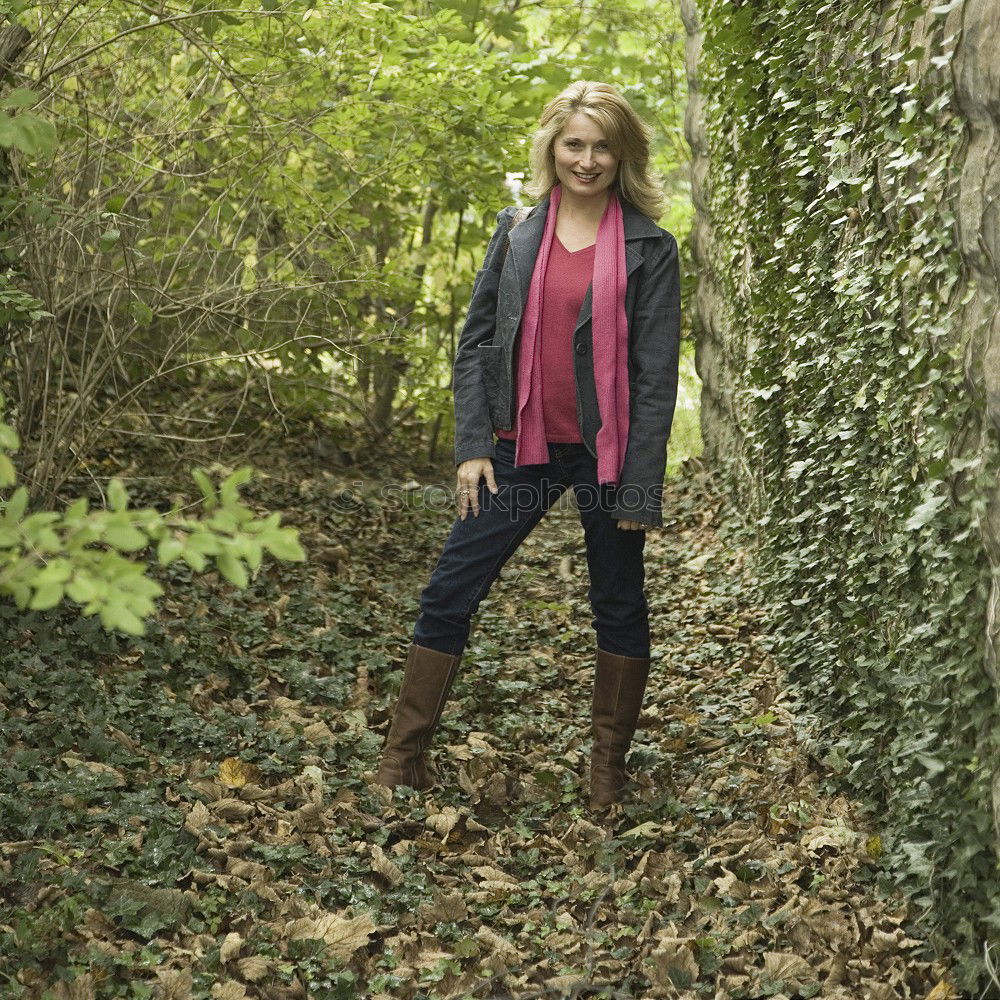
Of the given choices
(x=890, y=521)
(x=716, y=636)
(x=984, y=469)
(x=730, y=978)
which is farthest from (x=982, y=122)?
(x=716, y=636)

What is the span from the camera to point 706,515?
23.1ft


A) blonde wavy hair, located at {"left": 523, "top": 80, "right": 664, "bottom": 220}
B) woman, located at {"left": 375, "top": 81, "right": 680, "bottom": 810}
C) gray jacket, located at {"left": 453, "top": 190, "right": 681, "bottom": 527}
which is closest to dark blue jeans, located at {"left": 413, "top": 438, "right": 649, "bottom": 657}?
woman, located at {"left": 375, "top": 81, "right": 680, "bottom": 810}

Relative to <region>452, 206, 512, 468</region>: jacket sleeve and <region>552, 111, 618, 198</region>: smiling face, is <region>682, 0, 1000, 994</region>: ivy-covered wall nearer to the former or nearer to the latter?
<region>552, 111, 618, 198</region>: smiling face

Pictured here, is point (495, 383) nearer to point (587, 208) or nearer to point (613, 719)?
point (587, 208)

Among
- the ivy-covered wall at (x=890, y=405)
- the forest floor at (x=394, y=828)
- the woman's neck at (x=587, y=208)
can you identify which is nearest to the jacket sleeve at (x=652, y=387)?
the woman's neck at (x=587, y=208)

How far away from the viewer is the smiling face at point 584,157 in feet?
11.2

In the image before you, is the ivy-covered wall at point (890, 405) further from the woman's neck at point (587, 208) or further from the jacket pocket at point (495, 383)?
the jacket pocket at point (495, 383)

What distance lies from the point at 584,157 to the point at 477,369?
2.39ft

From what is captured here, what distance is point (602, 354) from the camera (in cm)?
343

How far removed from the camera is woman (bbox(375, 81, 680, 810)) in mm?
3436

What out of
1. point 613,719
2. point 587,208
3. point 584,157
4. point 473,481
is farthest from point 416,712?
point 584,157

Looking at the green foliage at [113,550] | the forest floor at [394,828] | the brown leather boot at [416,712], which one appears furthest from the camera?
the brown leather boot at [416,712]

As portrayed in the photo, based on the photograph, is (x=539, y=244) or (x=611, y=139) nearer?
(x=611, y=139)

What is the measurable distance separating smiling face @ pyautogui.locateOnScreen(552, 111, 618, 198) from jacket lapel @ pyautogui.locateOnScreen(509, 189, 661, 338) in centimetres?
13
